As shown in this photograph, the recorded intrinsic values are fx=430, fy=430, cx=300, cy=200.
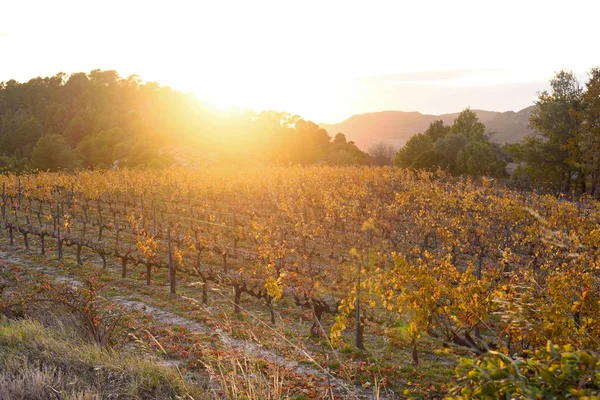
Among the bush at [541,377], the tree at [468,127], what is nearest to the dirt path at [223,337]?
the bush at [541,377]

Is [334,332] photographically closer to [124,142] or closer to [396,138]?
[124,142]

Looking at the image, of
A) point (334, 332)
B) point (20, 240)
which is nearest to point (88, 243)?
point (20, 240)

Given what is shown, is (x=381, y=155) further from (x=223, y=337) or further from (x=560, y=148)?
(x=223, y=337)

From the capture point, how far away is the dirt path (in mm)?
7223

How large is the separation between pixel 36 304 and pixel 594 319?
1029 cm

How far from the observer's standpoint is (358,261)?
8.99m

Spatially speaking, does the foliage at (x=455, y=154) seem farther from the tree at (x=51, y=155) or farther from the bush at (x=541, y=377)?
the tree at (x=51, y=155)

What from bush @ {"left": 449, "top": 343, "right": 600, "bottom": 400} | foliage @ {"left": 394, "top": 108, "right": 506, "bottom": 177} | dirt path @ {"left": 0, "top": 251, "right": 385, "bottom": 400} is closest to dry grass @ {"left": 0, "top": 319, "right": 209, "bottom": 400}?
dirt path @ {"left": 0, "top": 251, "right": 385, "bottom": 400}

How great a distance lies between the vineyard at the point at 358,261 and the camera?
22.4 ft

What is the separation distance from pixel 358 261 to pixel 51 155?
5842 centimetres

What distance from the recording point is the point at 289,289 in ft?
44.0

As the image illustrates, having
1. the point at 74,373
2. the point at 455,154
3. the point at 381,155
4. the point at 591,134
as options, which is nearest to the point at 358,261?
the point at 74,373

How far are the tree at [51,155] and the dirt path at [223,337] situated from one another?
4601 centimetres

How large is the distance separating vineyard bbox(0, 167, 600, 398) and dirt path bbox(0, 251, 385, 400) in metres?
0.24
